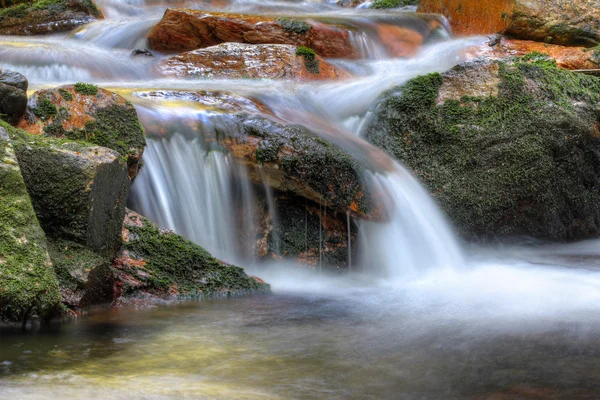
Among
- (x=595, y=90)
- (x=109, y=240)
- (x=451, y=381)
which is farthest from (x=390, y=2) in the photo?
(x=451, y=381)

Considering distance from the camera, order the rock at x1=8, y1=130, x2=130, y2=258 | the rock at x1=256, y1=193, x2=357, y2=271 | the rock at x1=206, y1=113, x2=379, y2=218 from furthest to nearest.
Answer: the rock at x1=256, y1=193, x2=357, y2=271 → the rock at x1=206, y1=113, x2=379, y2=218 → the rock at x1=8, y1=130, x2=130, y2=258

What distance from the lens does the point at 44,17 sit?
14672 millimetres

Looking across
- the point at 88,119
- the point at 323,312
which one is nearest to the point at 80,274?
the point at 323,312

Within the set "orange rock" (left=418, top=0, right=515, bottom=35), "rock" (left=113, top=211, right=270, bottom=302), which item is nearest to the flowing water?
"rock" (left=113, top=211, right=270, bottom=302)

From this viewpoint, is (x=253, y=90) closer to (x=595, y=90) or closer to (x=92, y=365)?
(x=595, y=90)

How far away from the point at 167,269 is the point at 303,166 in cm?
188

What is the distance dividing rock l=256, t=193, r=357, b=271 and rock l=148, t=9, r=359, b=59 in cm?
627

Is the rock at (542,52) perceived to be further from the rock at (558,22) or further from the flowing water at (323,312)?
the flowing water at (323,312)

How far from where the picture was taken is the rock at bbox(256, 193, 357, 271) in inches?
259

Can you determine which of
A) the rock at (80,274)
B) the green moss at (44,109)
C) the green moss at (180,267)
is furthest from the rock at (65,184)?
the green moss at (44,109)

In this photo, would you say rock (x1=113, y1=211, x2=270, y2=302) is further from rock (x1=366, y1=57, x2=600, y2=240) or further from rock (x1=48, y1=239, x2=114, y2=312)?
rock (x1=366, y1=57, x2=600, y2=240)

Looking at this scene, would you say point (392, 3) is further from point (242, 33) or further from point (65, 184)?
point (65, 184)

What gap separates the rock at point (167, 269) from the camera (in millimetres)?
4902

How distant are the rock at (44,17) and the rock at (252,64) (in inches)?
198
